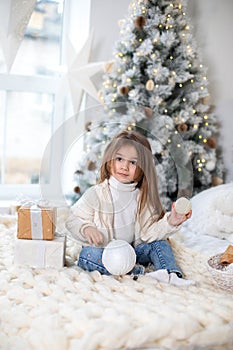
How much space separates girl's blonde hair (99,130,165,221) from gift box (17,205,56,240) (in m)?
0.20

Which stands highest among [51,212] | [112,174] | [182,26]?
[182,26]

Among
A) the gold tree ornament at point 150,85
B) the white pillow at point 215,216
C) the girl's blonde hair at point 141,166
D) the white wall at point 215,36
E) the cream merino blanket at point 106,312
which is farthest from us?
the white wall at point 215,36

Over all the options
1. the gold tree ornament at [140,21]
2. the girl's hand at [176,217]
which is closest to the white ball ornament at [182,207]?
the girl's hand at [176,217]

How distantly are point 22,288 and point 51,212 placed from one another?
290 mm

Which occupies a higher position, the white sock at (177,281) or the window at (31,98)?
the window at (31,98)

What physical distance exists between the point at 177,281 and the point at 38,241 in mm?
451

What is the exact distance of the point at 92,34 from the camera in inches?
100

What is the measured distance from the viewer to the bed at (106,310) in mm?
940

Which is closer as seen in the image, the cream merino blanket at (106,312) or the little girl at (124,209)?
the cream merino blanket at (106,312)

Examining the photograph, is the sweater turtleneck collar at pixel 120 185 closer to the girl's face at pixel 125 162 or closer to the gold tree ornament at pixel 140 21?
the girl's face at pixel 125 162

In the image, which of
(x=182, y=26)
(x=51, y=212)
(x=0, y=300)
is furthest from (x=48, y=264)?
(x=182, y=26)

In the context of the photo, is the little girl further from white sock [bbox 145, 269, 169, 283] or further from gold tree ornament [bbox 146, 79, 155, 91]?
gold tree ornament [bbox 146, 79, 155, 91]

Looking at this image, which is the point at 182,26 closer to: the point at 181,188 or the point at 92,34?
the point at 92,34

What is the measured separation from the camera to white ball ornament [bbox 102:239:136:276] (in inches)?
Result: 51.9
